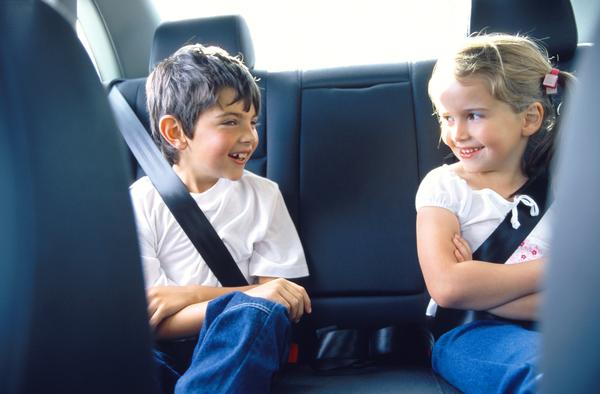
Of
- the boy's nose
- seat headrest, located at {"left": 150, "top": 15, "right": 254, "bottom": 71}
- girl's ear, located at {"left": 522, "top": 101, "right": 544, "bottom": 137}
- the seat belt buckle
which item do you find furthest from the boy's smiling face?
girl's ear, located at {"left": 522, "top": 101, "right": 544, "bottom": 137}

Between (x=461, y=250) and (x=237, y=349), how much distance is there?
1.81 feet

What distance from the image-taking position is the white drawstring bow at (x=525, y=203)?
4.30ft

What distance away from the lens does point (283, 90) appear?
5.57ft

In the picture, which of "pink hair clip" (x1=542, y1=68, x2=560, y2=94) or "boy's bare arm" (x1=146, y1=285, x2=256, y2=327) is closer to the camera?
"boy's bare arm" (x1=146, y1=285, x2=256, y2=327)

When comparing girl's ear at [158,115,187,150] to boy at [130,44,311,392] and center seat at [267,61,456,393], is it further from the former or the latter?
center seat at [267,61,456,393]

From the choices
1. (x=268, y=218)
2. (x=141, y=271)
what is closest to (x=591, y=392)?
(x=141, y=271)

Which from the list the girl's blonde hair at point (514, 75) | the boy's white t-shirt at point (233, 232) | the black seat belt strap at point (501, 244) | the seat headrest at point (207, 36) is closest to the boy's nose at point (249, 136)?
the boy's white t-shirt at point (233, 232)

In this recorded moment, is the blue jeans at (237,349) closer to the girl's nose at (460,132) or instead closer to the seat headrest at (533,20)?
the girl's nose at (460,132)

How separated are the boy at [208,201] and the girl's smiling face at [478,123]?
18.1 inches

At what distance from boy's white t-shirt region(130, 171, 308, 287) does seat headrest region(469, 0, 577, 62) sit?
2.36ft

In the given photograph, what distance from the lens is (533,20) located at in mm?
1582

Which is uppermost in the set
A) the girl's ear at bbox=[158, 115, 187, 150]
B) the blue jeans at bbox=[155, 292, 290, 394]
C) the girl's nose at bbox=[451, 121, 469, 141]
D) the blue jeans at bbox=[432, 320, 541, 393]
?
the girl's nose at bbox=[451, 121, 469, 141]

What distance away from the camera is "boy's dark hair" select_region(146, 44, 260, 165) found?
1442 mm

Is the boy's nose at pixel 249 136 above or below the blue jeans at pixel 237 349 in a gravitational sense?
above
